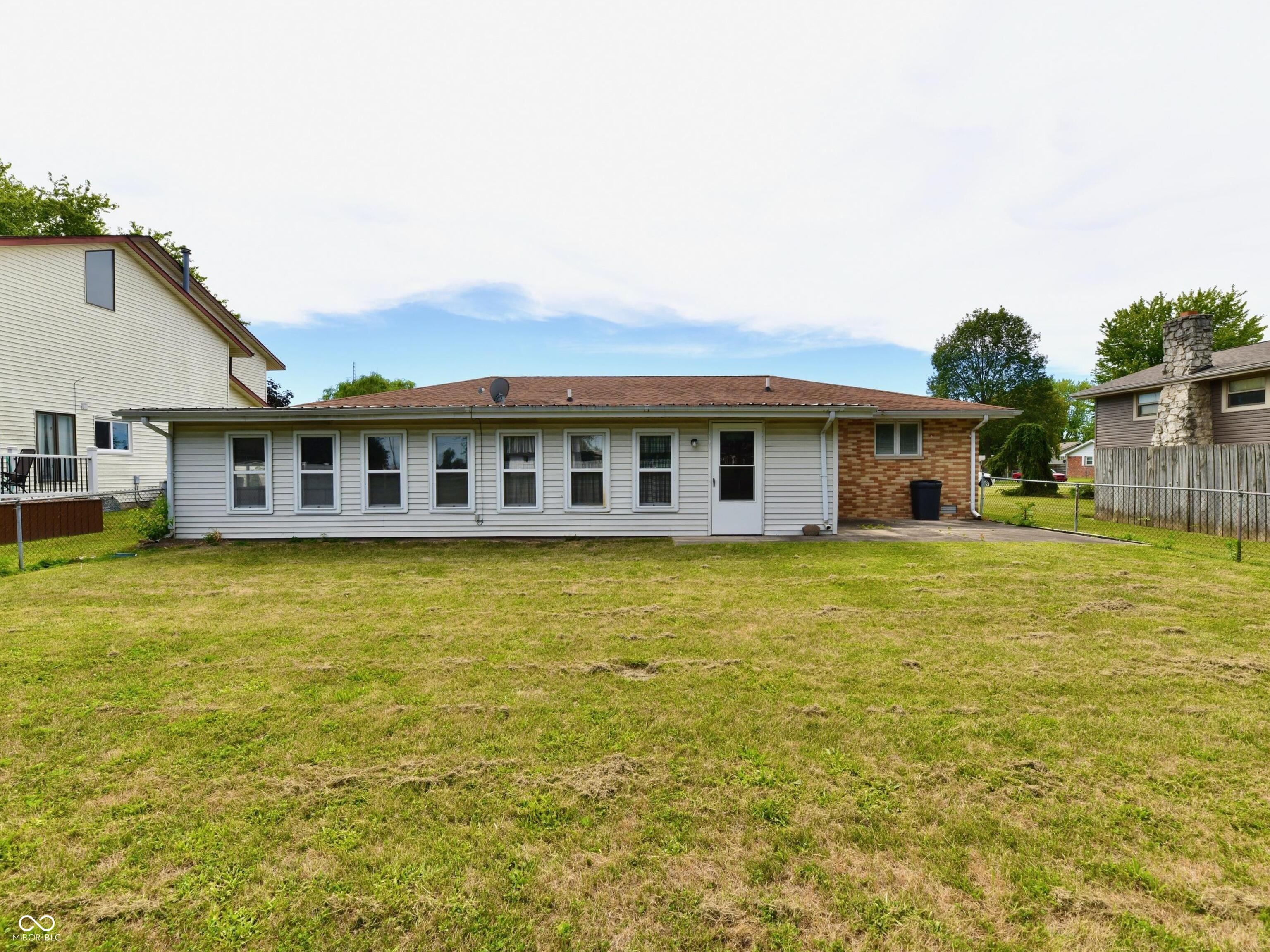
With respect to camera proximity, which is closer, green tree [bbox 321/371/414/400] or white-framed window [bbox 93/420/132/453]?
white-framed window [bbox 93/420/132/453]

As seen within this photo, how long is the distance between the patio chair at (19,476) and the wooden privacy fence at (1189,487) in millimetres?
22632

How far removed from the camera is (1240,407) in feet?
47.8

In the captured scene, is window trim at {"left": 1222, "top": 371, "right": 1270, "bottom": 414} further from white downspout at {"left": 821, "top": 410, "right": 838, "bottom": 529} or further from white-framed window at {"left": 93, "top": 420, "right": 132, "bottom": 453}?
white-framed window at {"left": 93, "top": 420, "right": 132, "bottom": 453}

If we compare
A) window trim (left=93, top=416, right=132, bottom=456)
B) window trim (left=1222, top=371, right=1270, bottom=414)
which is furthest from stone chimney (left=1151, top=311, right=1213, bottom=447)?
window trim (left=93, top=416, right=132, bottom=456)

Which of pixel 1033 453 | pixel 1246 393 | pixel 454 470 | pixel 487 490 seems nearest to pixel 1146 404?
pixel 1246 393

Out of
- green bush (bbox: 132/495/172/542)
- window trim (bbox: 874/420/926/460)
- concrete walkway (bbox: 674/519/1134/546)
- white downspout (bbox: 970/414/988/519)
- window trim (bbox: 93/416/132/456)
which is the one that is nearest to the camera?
concrete walkway (bbox: 674/519/1134/546)

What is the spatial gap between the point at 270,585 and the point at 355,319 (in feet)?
141

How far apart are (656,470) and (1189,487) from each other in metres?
11.7

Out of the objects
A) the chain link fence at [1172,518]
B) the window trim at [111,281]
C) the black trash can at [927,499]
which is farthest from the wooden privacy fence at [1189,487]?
the window trim at [111,281]

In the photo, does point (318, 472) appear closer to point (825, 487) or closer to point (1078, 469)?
point (825, 487)

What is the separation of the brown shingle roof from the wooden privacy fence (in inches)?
149

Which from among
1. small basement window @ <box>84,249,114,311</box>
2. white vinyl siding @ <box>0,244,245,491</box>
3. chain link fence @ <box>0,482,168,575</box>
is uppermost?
small basement window @ <box>84,249,114,311</box>

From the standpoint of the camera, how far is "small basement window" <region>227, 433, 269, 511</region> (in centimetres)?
1112

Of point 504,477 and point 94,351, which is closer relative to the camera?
point 504,477
